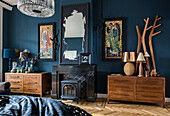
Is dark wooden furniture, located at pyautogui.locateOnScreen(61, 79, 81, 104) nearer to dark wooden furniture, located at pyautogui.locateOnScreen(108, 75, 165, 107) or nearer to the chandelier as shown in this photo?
dark wooden furniture, located at pyautogui.locateOnScreen(108, 75, 165, 107)

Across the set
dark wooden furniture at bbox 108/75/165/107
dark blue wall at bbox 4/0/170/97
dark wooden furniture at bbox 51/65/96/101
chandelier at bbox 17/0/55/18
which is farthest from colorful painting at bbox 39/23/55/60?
dark wooden furniture at bbox 108/75/165/107

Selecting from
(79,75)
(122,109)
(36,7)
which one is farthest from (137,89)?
(36,7)

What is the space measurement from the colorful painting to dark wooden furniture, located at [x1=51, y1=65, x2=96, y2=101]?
2.75 feet

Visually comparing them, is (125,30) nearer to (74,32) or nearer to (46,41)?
(74,32)

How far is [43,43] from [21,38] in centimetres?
92

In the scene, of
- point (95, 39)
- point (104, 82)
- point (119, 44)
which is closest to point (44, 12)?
point (95, 39)

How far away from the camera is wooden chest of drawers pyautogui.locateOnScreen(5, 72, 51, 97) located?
402 cm

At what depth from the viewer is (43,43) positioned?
4613 mm

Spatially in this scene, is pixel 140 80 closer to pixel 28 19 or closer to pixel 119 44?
pixel 119 44

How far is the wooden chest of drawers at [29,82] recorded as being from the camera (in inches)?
158

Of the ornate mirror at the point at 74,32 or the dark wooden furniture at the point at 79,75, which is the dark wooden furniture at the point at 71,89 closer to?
the dark wooden furniture at the point at 79,75

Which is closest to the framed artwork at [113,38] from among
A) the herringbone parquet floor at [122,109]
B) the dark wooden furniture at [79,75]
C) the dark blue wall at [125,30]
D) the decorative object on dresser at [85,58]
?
the dark blue wall at [125,30]

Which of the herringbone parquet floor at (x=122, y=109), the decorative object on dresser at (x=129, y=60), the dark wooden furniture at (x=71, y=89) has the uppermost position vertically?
the decorative object on dresser at (x=129, y=60)

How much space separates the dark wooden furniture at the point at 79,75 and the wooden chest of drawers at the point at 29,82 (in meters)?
0.44
